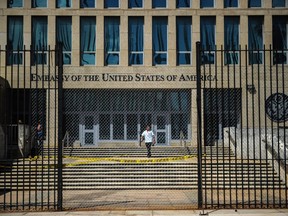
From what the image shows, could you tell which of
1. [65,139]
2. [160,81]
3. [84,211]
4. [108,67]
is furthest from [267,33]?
[84,211]

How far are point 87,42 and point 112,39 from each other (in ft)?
5.25

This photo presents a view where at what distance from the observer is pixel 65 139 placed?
83.1 feet

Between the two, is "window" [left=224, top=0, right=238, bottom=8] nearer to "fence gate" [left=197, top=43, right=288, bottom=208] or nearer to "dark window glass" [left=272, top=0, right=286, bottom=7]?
"dark window glass" [left=272, top=0, right=286, bottom=7]

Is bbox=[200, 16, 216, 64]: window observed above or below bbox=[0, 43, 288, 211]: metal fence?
above

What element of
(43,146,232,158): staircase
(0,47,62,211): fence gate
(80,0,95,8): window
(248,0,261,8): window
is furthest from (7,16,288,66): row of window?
(43,146,232,158): staircase

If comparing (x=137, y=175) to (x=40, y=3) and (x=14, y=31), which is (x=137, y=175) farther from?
(x=40, y=3)

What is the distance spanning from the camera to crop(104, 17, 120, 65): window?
26.3 metres

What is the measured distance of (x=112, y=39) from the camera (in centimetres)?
2636

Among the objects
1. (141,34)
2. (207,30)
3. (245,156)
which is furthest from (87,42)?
(245,156)

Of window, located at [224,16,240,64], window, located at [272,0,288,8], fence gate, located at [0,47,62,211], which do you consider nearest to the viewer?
fence gate, located at [0,47,62,211]

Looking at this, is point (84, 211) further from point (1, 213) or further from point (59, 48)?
point (59, 48)

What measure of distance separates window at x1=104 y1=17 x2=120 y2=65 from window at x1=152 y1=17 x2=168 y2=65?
7.54ft

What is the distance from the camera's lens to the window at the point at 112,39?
26266 millimetres

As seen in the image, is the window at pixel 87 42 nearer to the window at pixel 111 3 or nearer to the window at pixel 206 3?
the window at pixel 111 3
